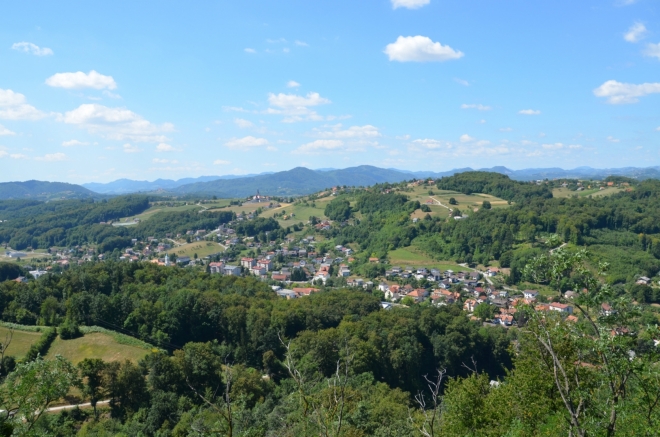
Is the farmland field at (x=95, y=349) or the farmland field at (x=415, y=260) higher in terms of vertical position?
the farmland field at (x=95, y=349)

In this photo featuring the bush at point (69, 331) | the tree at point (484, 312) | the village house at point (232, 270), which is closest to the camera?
the bush at point (69, 331)

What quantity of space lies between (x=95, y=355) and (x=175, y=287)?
12527 millimetres

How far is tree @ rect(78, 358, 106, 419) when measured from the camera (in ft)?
71.6

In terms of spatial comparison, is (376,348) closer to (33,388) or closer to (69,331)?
(69,331)

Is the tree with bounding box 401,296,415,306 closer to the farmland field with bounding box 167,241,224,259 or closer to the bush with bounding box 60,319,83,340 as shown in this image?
the bush with bounding box 60,319,83,340

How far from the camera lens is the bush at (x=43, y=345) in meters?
26.8

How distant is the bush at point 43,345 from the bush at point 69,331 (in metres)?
0.63

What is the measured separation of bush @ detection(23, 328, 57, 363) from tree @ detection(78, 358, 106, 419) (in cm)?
681

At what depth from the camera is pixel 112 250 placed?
10019 cm

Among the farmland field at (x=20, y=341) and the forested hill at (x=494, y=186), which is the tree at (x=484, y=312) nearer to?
the farmland field at (x=20, y=341)

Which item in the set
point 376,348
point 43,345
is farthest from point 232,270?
point 376,348

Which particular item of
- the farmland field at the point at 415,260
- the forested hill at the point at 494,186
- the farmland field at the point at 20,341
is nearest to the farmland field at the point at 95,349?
the farmland field at the point at 20,341

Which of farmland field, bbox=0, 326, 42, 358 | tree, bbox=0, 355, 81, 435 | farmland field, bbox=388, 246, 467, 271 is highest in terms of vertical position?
tree, bbox=0, 355, 81, 435

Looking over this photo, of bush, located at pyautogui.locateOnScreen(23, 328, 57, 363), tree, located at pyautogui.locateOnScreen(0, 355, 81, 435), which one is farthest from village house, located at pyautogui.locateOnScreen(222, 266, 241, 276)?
tree, located at pyautogui.locateOnScreen(0, 355, 81, 435)
